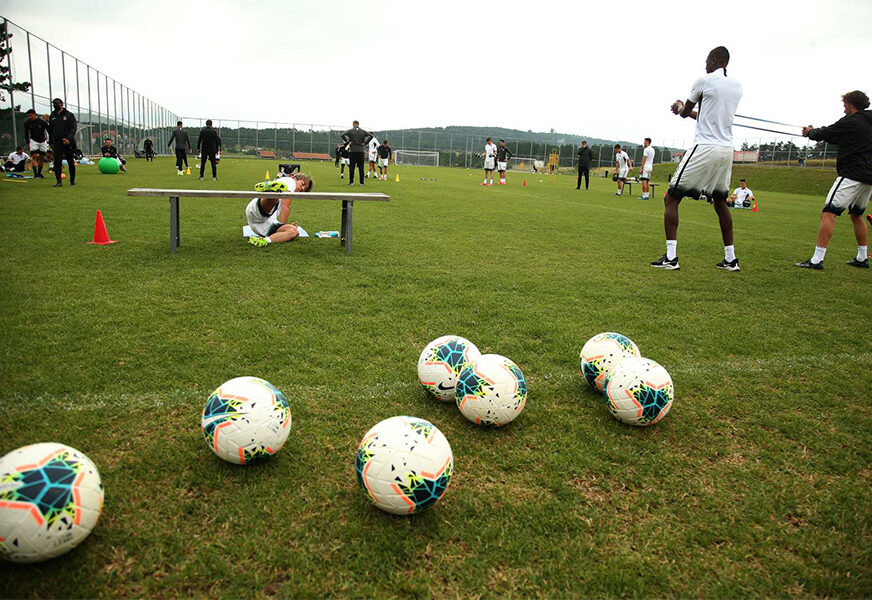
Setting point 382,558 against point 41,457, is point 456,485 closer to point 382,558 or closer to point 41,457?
point 382,558

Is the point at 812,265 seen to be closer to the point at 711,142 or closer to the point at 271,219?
the point at 711,142

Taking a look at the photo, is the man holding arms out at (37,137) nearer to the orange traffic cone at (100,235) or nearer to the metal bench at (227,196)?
the orange traffic cone at (100,235)

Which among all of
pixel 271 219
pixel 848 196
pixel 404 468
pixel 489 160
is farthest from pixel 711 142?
pixel 489 160

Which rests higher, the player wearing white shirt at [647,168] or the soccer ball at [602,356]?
the player wearing white shirt at [647,168]

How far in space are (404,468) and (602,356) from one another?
191 cm

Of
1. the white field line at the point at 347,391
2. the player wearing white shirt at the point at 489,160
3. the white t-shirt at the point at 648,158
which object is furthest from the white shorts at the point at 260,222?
the player wearing white shirt at the point at 489,160

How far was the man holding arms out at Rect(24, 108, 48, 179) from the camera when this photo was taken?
55.2ft

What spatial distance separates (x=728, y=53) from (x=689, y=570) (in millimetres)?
7466

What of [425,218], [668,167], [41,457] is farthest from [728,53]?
[668,167]

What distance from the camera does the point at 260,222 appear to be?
830cm

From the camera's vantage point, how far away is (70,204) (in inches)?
463

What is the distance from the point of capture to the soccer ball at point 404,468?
2.38m

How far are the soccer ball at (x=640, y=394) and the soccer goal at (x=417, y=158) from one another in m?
62.1

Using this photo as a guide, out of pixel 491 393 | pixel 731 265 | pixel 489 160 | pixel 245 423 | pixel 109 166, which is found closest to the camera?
pixel 245 423
